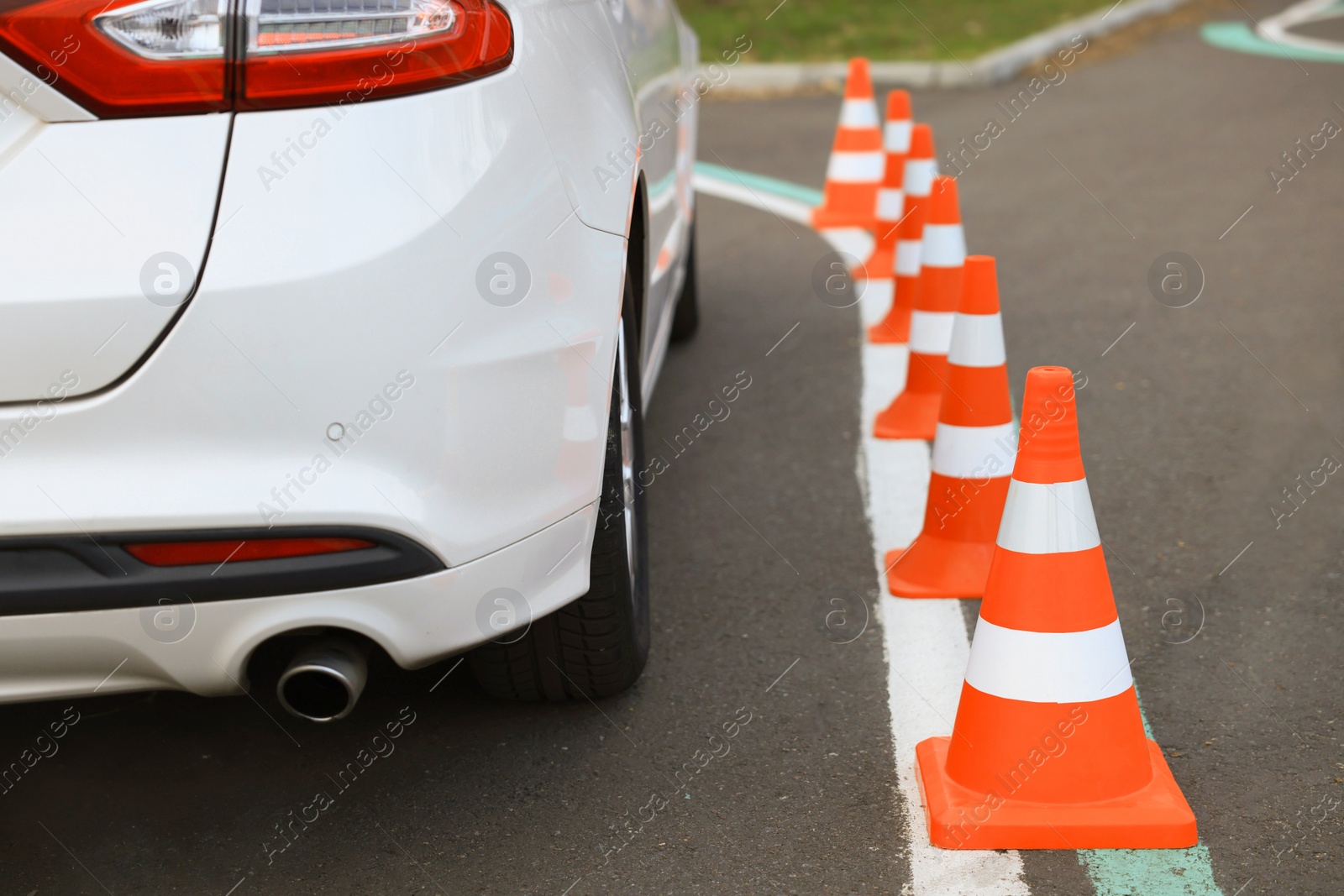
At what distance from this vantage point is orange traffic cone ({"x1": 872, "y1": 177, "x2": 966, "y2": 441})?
167 inches

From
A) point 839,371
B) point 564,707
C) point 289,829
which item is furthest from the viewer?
point 839,371

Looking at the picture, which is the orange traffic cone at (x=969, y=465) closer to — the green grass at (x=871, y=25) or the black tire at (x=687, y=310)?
the black tire at (x=687, y=310)

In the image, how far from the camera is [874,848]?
240 centimetres

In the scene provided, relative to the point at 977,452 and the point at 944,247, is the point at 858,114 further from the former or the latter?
the point at 977,452

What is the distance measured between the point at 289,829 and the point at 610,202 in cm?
128

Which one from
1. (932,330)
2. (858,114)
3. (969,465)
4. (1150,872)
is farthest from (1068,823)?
(858,114)

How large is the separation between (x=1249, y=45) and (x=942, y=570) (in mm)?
11186

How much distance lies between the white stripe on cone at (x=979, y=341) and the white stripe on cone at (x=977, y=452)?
0.11 m

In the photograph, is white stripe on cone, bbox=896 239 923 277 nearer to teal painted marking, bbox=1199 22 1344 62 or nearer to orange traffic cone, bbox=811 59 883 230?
orange traffic cone, bbox=811 59 883 230

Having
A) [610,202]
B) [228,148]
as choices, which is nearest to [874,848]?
[610,202]

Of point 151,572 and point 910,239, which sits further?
point 910,239

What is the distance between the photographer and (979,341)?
3.35 m

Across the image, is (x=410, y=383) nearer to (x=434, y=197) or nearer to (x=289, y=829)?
(x=434, y=197)

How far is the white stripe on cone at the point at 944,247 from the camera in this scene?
426 cm
